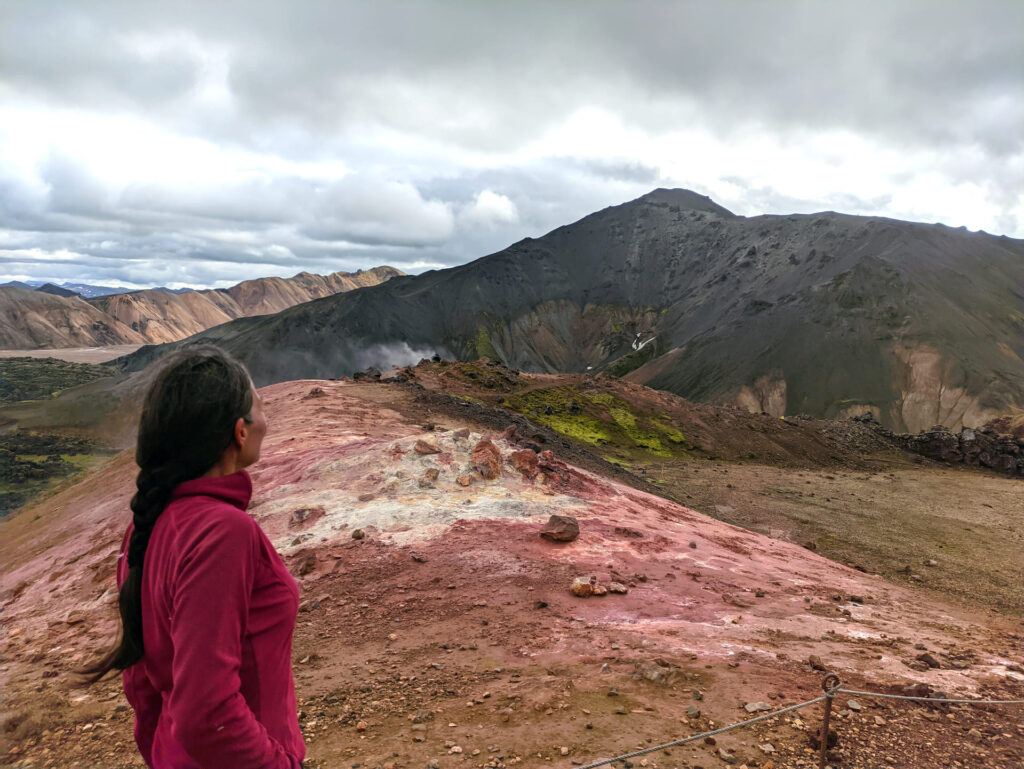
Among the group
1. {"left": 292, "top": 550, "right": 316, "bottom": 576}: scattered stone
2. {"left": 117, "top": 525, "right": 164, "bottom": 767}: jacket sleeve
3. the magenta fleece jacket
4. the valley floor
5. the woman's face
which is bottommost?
the valley floor

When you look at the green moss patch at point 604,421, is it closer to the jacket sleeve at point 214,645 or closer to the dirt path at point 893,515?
the dirt path at point 893,515

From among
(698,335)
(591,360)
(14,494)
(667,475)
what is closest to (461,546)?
(667,475)

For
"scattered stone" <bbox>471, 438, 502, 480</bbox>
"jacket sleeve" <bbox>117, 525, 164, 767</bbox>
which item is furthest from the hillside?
"jacket sleeve" <bbox>117, 525, 164, 767</bbox>

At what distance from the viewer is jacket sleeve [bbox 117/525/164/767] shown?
2072 millimetres

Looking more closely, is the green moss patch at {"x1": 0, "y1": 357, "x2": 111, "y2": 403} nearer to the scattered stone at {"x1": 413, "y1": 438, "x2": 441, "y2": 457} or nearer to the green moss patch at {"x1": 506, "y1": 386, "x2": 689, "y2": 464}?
the green moss patch at {"x1": 506, "y1": 386, "x2": 689, "y2": 464}

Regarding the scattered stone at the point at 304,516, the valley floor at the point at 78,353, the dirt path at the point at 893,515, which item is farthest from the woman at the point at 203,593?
the valley floor at the point at 78,353

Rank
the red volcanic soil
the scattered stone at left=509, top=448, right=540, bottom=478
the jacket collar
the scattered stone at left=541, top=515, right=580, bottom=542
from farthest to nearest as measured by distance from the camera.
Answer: the scattered stone at left=509, top=448, right=540, bottom=478
the scattered stone at left=541, top=515, right=580, bottom=542
the red volcanic soil
the jacket collar

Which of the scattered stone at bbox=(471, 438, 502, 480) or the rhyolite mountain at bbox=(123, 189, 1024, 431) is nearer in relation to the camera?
the scattered stone at bbox=(471, 438, 502, 480)

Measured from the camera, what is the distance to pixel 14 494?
2234 centimetres

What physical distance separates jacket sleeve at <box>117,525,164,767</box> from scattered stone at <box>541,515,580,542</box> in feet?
25.0

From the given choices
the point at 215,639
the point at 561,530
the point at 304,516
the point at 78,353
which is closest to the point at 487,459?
the point at 561,530

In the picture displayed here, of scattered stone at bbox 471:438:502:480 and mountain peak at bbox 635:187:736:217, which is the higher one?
mountain peak at bbox 635:187:736:217

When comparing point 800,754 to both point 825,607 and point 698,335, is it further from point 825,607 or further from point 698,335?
point 698,335

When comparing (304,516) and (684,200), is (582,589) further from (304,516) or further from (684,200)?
(684,200)
